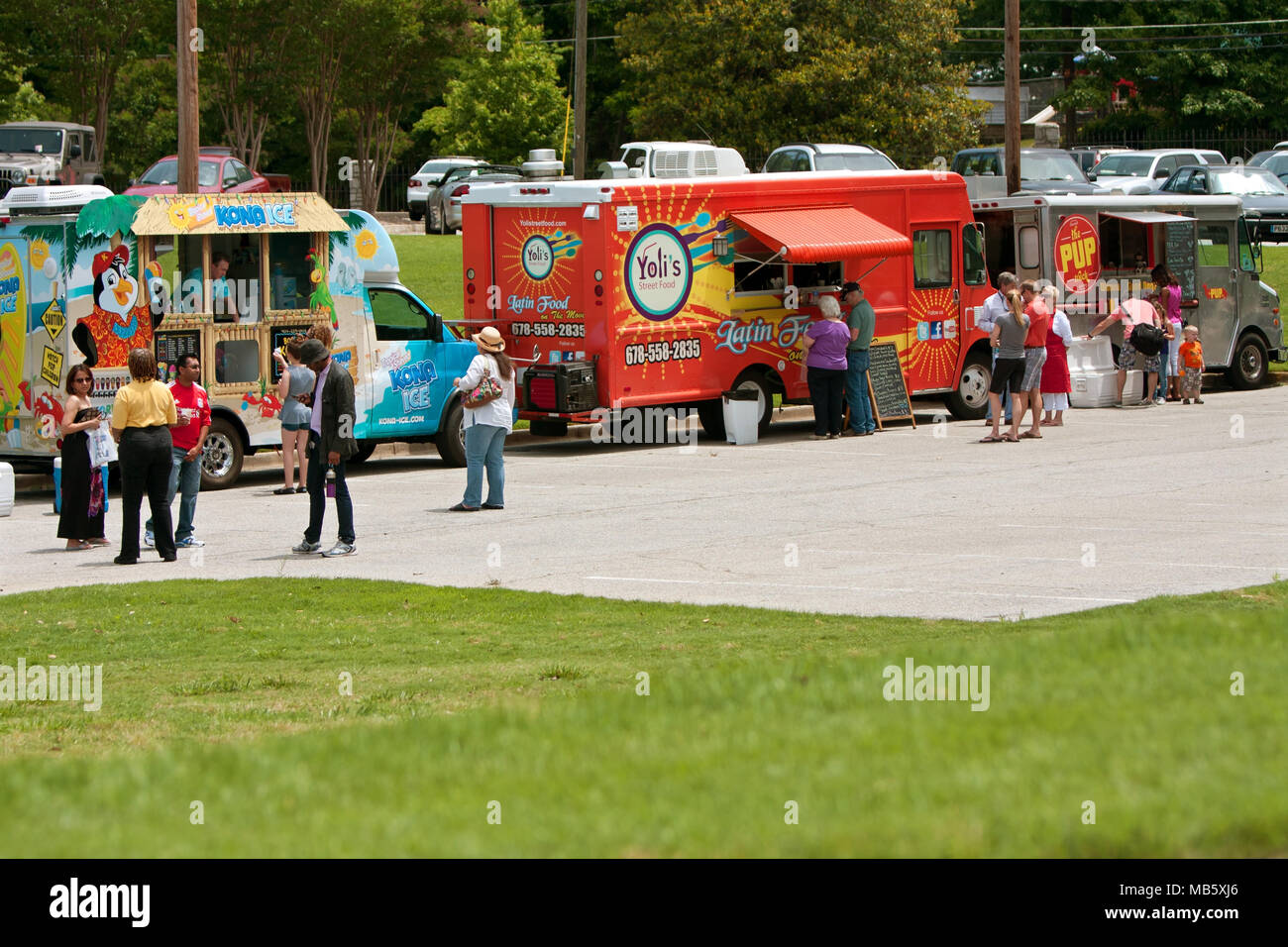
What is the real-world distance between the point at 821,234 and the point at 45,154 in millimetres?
22044

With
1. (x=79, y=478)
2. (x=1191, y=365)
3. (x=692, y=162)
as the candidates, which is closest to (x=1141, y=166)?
(x=1191, y=365)

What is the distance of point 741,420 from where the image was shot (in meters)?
21.1

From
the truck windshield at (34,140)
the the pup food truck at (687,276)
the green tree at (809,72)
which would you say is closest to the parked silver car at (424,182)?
the green tree at (809,72)

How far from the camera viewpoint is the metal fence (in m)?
57.8

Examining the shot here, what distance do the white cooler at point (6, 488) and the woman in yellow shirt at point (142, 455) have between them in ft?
9.38

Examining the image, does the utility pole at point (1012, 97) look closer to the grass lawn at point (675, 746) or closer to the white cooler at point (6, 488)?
the white cooler at point (6, 488)

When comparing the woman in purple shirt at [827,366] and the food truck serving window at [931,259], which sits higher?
the food truck serving window at [931,259]

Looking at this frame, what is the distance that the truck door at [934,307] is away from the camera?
904 inches

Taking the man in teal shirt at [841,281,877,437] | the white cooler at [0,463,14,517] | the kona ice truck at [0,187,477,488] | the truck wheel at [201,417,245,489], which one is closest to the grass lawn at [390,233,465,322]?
the man in teal shirt at [841,281,877,437]

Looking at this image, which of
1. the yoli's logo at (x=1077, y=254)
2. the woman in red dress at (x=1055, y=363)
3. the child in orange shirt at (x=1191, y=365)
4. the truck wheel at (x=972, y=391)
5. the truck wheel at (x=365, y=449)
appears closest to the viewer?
the truck wheel at (x=365, y=449)

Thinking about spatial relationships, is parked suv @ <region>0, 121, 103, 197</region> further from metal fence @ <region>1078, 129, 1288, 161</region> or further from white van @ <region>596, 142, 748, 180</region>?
metal fence @ <region>1078, 129, 1288, 161</region>
